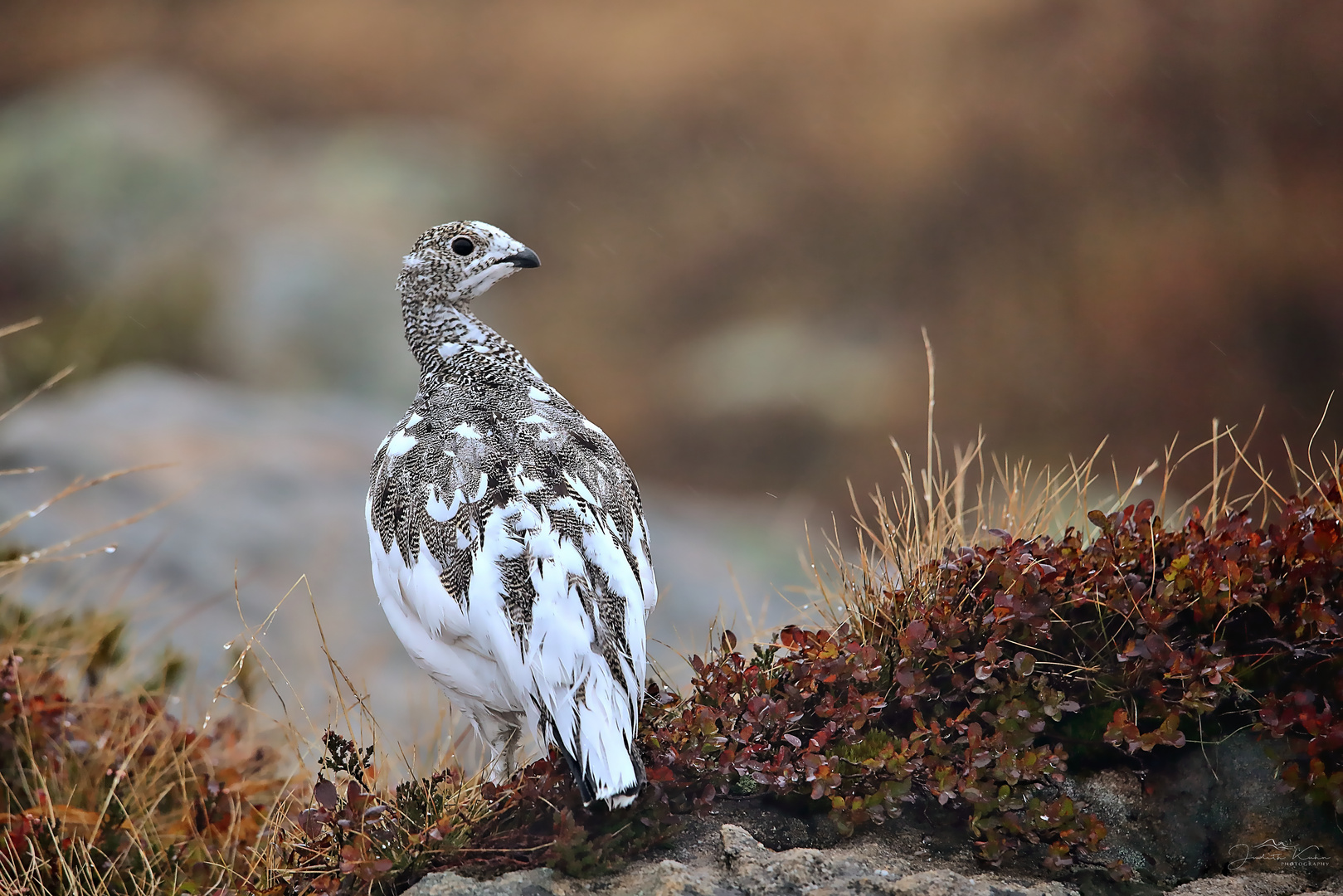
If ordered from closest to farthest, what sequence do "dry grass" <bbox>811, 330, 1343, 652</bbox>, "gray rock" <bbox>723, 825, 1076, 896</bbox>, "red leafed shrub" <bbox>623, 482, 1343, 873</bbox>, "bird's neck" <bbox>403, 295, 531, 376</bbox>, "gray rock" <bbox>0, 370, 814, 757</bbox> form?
"gray rock" <bbox>723, 825, 1076, 896</bbox>
"red leafed shrub" <bbox>623, 482, 1343, 873</bbox>
"dry grass" <bbox>811, 330, 1343, 652</bbox>
"bird's neck" <bbox>403, 295, 531, 376</bbox>
"gray rock" <bbox>0, 370, 814, 757</bbox>

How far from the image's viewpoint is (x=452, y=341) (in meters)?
3.51

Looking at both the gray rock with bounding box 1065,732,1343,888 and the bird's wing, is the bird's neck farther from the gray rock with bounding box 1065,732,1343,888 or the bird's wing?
the gray rock with bounding box 1065,732,1343,888

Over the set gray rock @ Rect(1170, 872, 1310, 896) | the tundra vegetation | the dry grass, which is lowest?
gray rock @ Rect(1170, 872, 1310, 896)

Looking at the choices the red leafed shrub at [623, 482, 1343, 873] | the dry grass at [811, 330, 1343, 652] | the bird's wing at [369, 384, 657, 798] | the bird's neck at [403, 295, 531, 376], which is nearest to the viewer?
the bird's wing at [369, 384, 657, 798]

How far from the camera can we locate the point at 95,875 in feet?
10.5

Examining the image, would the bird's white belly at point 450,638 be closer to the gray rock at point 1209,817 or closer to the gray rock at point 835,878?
the gray rock at point 835,878

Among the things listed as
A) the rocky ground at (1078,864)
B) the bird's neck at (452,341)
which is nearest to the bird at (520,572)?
the bird's neck at (452,341)

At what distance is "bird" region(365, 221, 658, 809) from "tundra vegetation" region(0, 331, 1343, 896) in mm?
197

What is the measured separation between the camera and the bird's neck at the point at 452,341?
3490mm

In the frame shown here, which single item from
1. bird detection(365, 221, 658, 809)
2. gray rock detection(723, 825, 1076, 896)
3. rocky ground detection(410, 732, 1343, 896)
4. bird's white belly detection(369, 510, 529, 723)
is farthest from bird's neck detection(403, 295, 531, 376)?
gray rock detection(723, 825, 1076, 896)

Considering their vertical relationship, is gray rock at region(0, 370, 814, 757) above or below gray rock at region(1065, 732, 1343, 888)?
above

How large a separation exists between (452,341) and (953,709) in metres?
1.89
